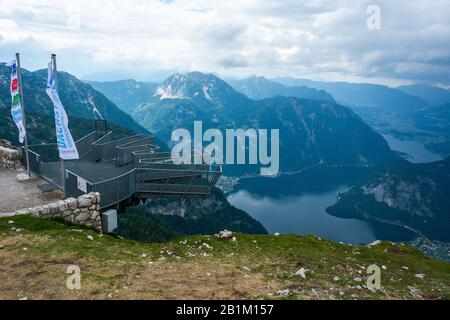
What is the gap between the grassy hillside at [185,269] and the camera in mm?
12062

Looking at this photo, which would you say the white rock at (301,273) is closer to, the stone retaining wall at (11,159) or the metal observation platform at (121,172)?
the metal observation platform at (121,172)

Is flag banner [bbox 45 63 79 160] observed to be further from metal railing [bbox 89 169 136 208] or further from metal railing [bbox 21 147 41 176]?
metal railing [bbox 21 147 41 176]

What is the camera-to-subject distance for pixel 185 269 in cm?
1431

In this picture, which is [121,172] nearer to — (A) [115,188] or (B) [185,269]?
(A) [115,188]

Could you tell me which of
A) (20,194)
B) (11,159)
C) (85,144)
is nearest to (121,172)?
(85,144)

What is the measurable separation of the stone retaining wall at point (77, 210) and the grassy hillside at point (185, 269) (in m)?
0.67

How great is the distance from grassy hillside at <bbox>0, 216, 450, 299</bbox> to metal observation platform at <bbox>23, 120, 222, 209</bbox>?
4.47 meters

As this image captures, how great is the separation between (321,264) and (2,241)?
1368 cm

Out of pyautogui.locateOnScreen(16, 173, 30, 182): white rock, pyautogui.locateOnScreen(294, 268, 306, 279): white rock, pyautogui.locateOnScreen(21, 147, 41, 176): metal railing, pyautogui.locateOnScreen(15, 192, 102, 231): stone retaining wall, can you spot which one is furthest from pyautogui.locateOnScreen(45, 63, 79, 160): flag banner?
pyautogui.locateOnScreen(294, 268, 306, 279): white rock

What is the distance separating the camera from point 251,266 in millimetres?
15266

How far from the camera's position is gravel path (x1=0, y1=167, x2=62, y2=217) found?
2166 centimetres

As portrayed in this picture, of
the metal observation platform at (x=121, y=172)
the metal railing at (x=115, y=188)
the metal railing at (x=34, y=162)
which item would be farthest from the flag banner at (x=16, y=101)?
the metal railing at (x=115, y=188)

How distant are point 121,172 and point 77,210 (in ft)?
30.2
